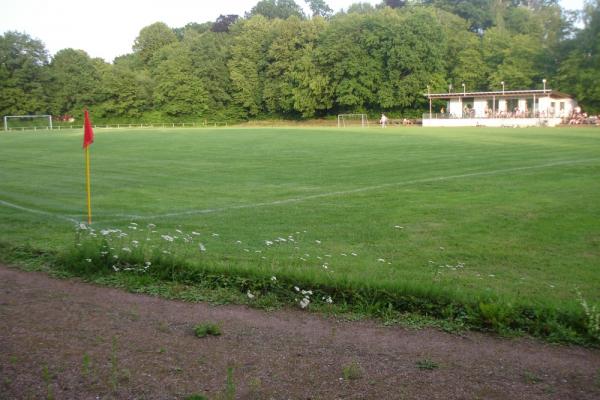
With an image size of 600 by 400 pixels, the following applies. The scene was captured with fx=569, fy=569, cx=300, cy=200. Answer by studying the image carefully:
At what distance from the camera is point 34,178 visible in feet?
63.1

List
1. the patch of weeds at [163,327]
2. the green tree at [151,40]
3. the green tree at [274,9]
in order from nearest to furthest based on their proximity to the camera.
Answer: the patch of weeds at [163,327] → the green tree at [151,40] → the green tree at [274,9]

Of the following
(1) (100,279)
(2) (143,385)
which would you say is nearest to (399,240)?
(1) (100,279)

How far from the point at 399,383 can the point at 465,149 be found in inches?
953

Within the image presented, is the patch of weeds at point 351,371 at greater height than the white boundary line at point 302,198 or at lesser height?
lesser

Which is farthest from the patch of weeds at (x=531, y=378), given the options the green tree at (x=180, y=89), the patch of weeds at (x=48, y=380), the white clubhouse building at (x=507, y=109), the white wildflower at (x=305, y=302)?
the green tree at (x=180, y=89)

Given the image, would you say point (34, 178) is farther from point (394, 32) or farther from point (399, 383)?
point (394, 32)

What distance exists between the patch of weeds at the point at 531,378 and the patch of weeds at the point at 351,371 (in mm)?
1278

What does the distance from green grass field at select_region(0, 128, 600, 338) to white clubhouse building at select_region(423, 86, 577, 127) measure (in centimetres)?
3696

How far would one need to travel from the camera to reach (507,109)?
213 feet

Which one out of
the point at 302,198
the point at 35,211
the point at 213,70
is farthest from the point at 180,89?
the point at 35,211

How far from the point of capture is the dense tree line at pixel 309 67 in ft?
246

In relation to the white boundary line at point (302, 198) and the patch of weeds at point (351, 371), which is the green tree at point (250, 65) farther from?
the patch of weeds at point (351, 371)

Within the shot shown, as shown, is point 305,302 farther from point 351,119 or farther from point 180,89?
point 180,89

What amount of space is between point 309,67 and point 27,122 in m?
40.5
